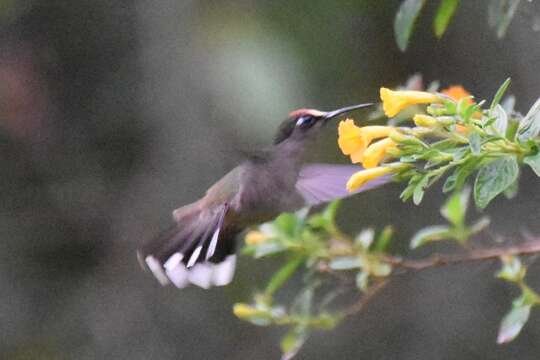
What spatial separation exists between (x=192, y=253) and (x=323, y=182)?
436mm

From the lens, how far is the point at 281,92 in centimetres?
328

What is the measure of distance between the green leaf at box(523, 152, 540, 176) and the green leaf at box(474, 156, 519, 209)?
2 centimetres

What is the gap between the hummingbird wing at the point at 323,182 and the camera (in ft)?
7.06

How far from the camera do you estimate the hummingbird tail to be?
1922 mm

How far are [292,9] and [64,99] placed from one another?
1444 mm

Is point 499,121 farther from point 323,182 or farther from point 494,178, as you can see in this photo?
point 323,182

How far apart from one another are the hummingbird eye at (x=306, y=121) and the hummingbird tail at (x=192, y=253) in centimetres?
27

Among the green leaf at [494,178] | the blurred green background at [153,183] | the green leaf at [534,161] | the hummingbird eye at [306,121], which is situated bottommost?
the blurred green background at [153,183]

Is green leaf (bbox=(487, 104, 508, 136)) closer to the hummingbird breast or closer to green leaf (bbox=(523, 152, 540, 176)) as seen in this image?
green leaf (bbox=(523, 152, 540, 176))

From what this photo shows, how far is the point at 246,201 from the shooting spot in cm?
218

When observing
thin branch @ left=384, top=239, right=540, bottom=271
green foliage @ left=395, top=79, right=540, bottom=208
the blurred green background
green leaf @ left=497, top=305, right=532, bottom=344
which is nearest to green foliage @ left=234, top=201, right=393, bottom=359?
thin branch @ left=384, top=239, right=540, bottom=271

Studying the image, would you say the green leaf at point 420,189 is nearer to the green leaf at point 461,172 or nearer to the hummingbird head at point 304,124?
the green leaf at point 461,172

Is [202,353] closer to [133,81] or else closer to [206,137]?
[206,137]

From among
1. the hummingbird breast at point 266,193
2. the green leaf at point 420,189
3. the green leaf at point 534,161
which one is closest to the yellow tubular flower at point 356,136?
the green leaf at point 420,189
